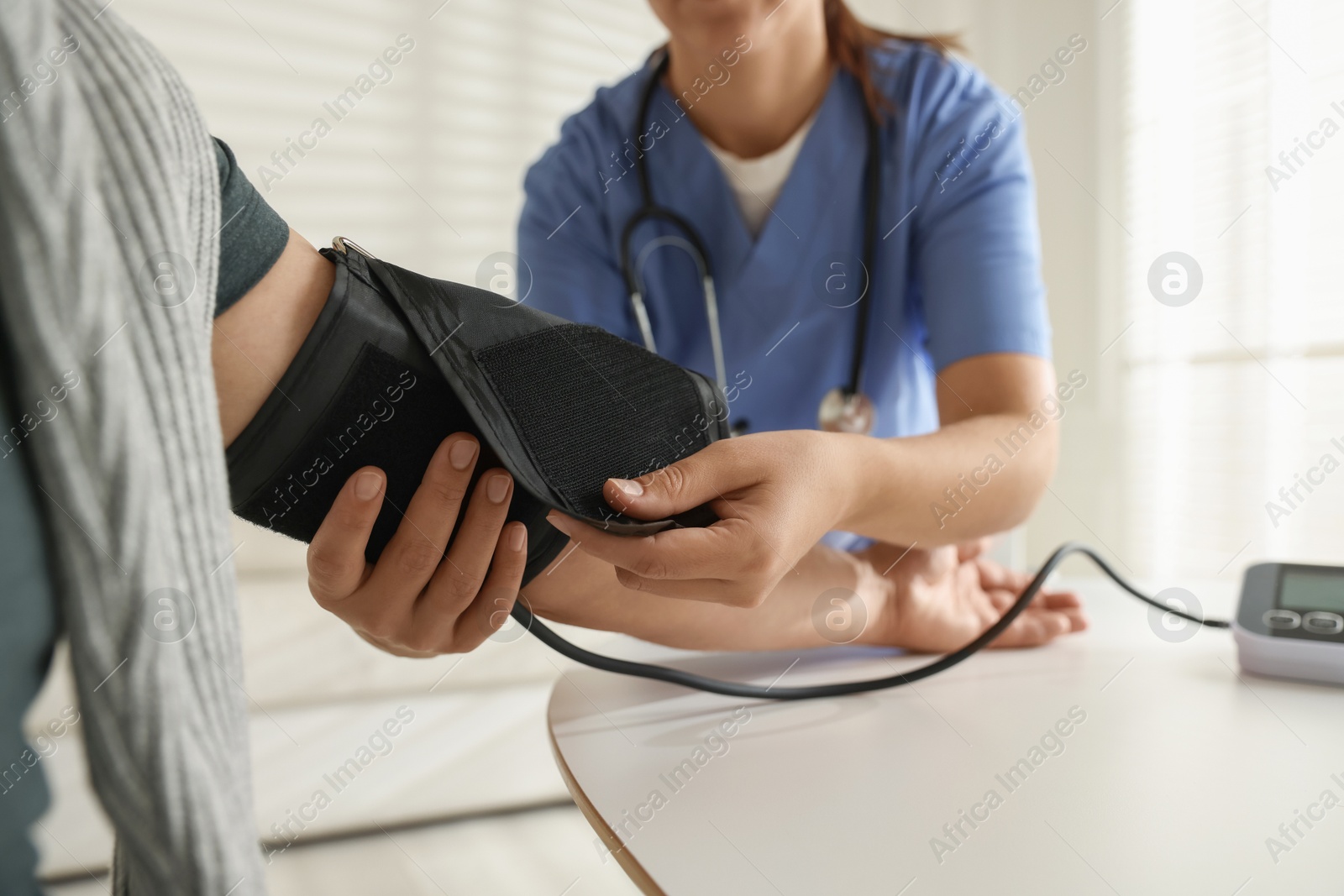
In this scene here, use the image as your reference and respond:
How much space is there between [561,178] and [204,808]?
32.3 inches

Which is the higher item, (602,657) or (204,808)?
(204,808)

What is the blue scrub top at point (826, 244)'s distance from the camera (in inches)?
30.6

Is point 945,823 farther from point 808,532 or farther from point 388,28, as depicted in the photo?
point 388,28

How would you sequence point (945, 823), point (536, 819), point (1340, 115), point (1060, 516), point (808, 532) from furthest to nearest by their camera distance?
point (1060, 516), point (536, 819), point (1340, 115), point (808, 532), point (945, 823)

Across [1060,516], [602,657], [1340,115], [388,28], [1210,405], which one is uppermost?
[388,28]

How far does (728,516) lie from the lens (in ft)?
1.46

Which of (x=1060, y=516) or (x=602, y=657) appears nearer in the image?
(x=602, y=657)

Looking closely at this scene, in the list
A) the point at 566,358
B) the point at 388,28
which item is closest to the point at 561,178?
the point at 566,358

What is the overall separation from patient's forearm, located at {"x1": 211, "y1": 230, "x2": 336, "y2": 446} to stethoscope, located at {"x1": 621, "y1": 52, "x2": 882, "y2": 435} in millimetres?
461

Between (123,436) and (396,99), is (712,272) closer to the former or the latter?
(123,436)

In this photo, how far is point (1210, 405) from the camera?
1.76 meters

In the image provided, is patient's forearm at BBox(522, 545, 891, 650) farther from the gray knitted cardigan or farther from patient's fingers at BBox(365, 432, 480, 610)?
the gray knitted cardigan

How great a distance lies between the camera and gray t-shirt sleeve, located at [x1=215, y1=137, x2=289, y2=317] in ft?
1.14

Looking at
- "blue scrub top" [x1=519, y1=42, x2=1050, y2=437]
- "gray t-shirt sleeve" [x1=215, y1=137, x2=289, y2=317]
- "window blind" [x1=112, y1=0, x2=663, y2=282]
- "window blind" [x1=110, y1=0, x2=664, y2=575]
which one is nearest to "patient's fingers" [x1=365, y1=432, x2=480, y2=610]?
"gray t-shirt sleeve" [x1=215, y1=137, x2=289, y2=317]
